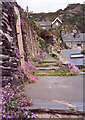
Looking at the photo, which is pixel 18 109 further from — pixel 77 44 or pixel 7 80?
pixel 77 44

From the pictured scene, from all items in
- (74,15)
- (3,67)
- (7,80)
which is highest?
(74,15)

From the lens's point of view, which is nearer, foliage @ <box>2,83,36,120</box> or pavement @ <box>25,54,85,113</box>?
foliage @ <box>2,83,36,120</box>

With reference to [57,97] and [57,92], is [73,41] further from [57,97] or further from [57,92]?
[57,97]

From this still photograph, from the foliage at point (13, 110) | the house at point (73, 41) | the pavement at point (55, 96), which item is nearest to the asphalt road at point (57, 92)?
the pavement at point (55, 96)

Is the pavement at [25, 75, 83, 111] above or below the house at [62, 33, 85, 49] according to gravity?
below

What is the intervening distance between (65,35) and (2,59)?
74.9 ft

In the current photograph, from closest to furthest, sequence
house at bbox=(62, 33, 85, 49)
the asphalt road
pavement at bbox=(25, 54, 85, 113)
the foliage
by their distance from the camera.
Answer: the foliage
pavement at bbox=(25, 54, 85, 113)
the asphalt road
house at bbox=(62, 33, 85, 49)

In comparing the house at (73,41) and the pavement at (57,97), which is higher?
the house at (73,41)

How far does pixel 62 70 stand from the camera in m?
5.40

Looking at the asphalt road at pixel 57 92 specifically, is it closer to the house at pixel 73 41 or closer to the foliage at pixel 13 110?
the foliage at pixel 13 110

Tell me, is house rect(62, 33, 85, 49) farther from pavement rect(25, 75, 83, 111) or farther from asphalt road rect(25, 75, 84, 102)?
pavement rect(25, 75, 83, 111)

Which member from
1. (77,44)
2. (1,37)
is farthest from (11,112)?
(77,44)

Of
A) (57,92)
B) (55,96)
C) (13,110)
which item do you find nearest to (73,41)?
(57,92)

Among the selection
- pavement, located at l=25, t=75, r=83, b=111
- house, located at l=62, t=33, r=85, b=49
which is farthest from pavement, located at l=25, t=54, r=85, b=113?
house, located at l=62, t=33, r=85, b=49
